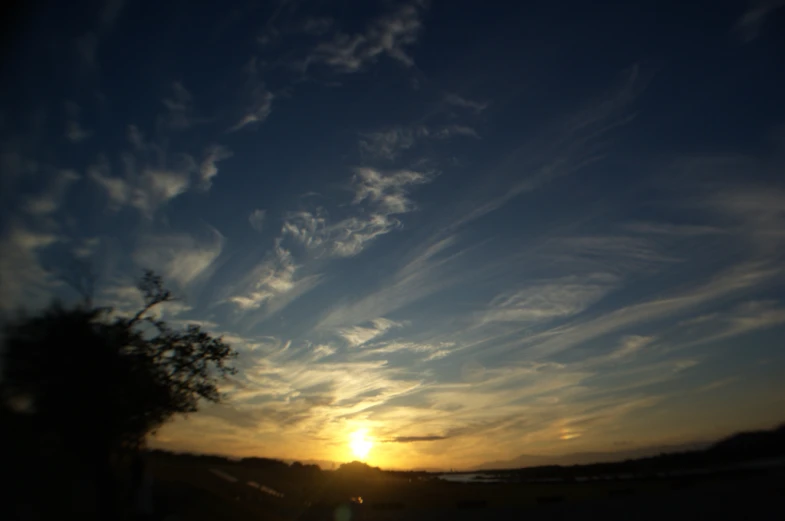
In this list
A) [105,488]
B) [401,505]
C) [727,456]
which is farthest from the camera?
[727,456]

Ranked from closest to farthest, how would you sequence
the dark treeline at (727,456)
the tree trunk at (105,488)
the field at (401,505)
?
the tree trunk at (105,488)
the field at (401,505)
the dark treeline at (727,456)

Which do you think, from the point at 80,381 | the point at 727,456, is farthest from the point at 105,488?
the point at 727,456

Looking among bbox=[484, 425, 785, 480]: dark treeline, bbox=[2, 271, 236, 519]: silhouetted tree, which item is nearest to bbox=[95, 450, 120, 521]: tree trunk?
bbox=[2, 271, 236, 519]: silhouetted tree

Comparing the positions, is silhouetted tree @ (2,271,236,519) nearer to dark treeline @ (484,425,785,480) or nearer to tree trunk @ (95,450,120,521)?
tree trunk @ (95,450,120,521)

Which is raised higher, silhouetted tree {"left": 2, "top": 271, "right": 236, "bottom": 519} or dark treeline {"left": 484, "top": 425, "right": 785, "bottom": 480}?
silhouetted tree {"left": 2, "top": 271, "right": 236, "bottom": 519}

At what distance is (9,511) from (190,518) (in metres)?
9.55

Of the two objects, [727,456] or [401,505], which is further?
[727,456]

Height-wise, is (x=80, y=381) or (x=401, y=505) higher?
(x=80, y=381)

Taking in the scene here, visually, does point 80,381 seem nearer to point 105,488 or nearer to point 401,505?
point 105,488

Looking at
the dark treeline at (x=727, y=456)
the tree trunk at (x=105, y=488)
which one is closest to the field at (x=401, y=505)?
the tree trunk at (x=105, y=488)

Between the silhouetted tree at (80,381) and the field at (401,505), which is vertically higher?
the silhouetted tree at (80,381)

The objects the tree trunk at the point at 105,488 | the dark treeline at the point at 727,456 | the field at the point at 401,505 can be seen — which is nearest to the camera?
the tree trunk at the point at 105,488

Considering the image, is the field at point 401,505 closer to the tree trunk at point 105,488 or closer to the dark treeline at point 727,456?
the tree trunk at point 105,488

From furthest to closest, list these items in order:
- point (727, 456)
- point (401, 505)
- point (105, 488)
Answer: point (727, 456), point (401, 505), point (105, 488)
